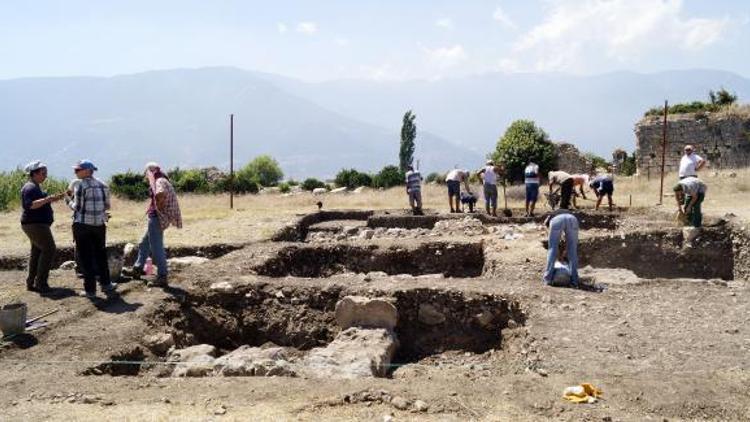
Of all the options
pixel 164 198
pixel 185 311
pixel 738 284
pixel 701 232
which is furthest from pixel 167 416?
pixel 701 232

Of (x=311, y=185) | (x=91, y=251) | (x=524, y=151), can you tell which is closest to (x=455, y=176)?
(x=91, y=251)

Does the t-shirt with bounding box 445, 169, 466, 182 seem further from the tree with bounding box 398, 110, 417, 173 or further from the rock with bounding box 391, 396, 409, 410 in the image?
the tree with bounding box 398, 110, 417, 173

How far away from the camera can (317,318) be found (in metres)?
9.09

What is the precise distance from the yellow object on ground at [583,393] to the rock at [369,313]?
355cm

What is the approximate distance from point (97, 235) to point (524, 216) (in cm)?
1243

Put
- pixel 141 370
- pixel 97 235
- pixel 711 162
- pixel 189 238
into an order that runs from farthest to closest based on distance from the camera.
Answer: pixel 711 162, pixel 189 238, pixel 97 235, pixel 141 370

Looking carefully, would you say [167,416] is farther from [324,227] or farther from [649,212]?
[649,212]

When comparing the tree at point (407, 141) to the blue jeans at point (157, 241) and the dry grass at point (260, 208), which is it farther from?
the blue jeans at point (157, 241)

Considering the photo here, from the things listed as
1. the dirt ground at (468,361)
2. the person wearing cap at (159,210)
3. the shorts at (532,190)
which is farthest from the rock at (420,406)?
the shorts at (532,190)

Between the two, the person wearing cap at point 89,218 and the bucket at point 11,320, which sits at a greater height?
the person wearing cap at point 89,218

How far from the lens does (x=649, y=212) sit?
17.8m

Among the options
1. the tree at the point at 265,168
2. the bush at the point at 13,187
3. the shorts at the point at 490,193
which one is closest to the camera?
the shorts at the point at 490,193

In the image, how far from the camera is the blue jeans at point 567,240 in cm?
900

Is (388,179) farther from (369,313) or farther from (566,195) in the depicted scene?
(369,313)
